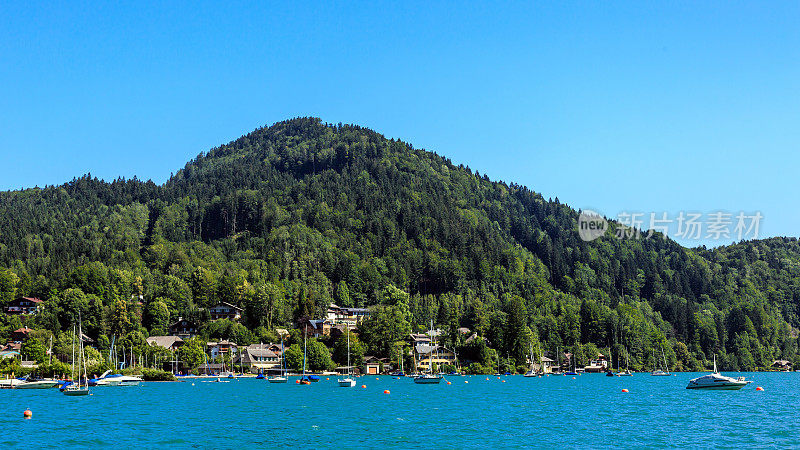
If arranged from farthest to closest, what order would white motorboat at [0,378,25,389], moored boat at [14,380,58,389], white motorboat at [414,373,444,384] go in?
white motorboat at [414,373,444,384] < white motorboat at [0,378,25,389] < moored boat at [14,380,58,389]

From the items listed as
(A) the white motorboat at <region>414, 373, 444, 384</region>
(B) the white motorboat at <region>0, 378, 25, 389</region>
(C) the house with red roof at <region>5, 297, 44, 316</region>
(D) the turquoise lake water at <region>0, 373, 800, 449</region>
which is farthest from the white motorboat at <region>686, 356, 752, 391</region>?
(C) the house with red roof at <region>5, 297, 44, 316</region>

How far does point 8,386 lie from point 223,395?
43.7m

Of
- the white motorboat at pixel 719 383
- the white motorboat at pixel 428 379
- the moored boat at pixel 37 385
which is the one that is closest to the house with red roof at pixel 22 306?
the moored boat at pixel 37 385

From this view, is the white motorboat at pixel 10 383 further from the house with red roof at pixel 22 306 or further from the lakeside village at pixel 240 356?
the house with red roof at pixel 22 306

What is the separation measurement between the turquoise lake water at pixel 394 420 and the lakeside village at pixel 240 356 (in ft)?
126

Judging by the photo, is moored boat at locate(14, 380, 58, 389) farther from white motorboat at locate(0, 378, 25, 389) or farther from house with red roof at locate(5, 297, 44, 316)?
house with red roof at locate(5, 297, 44, 316)

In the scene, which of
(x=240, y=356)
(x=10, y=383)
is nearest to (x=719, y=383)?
(x=240, y=356)

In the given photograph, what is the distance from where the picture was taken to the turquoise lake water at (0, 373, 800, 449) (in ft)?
180

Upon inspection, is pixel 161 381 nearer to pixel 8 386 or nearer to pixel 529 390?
pixel 8 386

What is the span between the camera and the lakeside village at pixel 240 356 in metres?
141

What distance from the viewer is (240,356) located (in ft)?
569

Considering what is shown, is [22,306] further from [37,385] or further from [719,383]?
[719,383]

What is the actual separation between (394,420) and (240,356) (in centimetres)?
11178

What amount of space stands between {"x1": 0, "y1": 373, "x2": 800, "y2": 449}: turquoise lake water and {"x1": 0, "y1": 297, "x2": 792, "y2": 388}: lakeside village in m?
38.4
